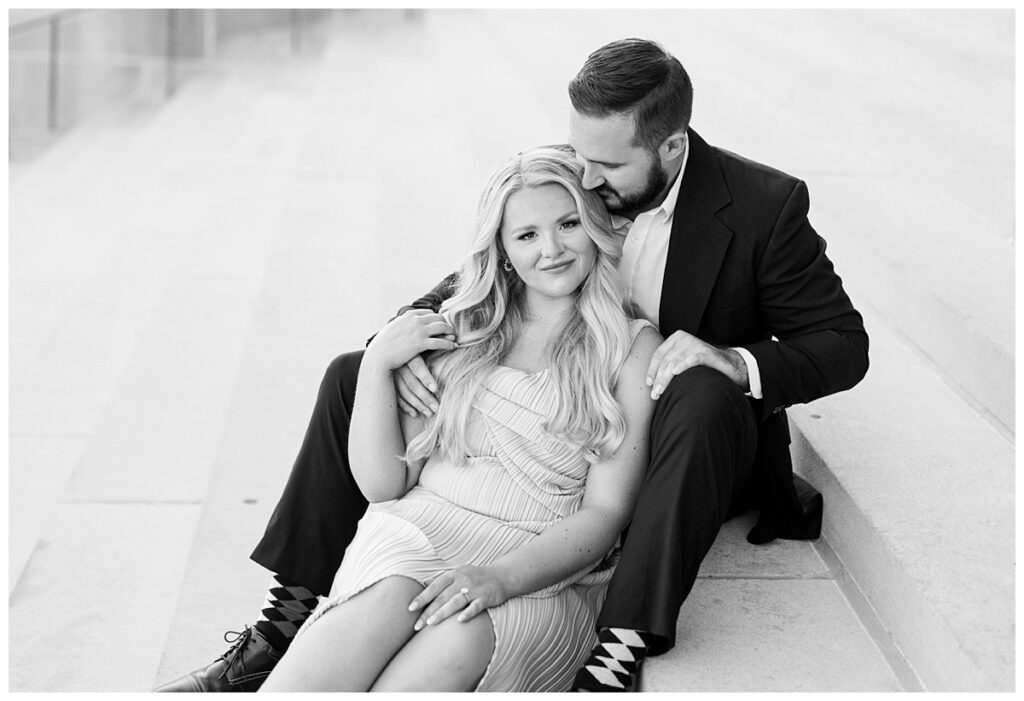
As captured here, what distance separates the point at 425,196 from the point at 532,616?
14.9ft

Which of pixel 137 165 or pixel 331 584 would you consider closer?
pixel 331 584

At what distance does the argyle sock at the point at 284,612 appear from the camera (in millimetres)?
2635

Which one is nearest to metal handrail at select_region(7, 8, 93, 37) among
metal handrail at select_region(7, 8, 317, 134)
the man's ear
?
metal handrail at select_region(7, 8, 317, 134)

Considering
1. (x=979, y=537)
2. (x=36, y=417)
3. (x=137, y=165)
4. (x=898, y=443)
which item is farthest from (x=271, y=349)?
(x=137, y=165)

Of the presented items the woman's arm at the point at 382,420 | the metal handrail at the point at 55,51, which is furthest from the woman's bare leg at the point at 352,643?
the metal handrail at the point at 55,51

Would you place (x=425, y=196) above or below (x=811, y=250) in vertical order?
below

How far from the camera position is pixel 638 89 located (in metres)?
2.58

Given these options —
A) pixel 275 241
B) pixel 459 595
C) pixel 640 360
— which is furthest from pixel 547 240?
pixel 275 241

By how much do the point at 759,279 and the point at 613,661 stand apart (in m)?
0.91

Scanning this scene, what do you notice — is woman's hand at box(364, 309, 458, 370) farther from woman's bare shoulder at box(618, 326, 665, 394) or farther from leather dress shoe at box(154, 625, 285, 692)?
leather dress shoe at box(154, 625, 285, 692)

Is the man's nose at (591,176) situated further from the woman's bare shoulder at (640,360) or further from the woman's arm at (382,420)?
the woman's arm at (382,420)

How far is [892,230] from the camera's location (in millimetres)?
4078

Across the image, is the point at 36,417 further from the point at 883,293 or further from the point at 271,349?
the point at 883,293

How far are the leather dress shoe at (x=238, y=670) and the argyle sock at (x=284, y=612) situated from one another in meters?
0.02
